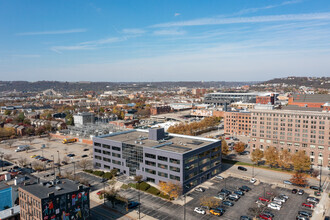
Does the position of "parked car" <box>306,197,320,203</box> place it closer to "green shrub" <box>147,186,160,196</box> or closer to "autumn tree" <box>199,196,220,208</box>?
"autumn tree" <box>199,196,220,208</box>

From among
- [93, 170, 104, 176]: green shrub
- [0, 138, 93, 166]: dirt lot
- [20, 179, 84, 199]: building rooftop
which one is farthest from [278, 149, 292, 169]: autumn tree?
[0, 138, 93, 166]: dirt lot

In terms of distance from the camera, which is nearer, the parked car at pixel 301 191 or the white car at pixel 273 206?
the white car at pixel 273 206

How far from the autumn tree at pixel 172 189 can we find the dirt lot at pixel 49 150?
106 feet

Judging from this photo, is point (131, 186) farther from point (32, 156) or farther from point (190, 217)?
point (32, 156)

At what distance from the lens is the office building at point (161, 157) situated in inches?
1756

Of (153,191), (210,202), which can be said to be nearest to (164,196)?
(153,191)

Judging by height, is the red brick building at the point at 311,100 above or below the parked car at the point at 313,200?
above

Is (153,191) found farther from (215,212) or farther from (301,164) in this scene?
(301,164)

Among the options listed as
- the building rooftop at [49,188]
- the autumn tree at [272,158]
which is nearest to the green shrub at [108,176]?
the building rooftop at [49,188]

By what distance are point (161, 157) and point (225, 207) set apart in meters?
14.0

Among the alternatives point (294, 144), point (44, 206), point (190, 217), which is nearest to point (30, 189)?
point (44, 206)

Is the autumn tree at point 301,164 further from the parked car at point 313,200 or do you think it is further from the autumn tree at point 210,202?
the autumn tree at point 210,202

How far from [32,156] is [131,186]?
38154 millimetres

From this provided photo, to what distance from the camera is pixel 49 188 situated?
33.4m
